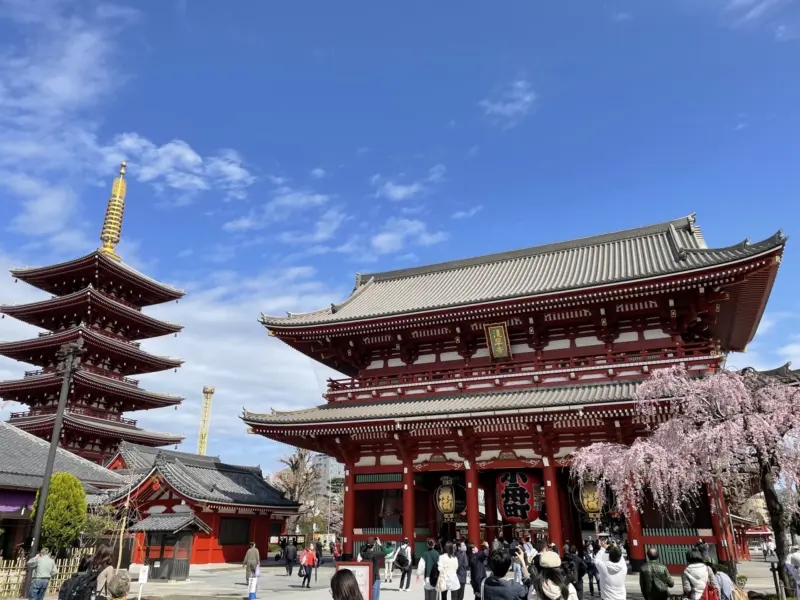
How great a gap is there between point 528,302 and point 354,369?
439 inches

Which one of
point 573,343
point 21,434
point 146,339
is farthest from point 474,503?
point 146,339

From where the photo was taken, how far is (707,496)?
1952 cm

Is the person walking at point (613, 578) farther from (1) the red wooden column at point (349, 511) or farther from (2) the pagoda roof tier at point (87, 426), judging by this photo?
(2) the pagoda roof tier at point (87, 426)

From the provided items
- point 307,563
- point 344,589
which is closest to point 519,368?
point 307,563

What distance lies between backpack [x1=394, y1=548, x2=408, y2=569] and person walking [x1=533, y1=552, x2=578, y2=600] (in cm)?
1400

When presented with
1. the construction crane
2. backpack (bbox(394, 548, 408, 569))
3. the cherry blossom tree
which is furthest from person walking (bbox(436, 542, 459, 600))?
the construction crane

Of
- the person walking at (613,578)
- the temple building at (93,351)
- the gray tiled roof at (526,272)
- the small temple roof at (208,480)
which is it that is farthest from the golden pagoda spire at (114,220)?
the person walking at (613,578)

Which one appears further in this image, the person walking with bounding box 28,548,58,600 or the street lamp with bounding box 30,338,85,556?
the street lamp with bounding box 30,338,85,556

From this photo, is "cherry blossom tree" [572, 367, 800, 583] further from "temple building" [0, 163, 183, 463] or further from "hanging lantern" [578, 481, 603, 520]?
"temple building" [0, 163, 183, 463]

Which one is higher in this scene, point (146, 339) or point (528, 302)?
point (146, 339)

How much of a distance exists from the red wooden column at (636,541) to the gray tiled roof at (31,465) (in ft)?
73.2

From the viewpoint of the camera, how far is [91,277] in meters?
42.4

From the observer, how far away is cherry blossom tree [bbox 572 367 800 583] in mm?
13094

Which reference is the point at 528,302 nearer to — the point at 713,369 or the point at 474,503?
the point at 713,369
